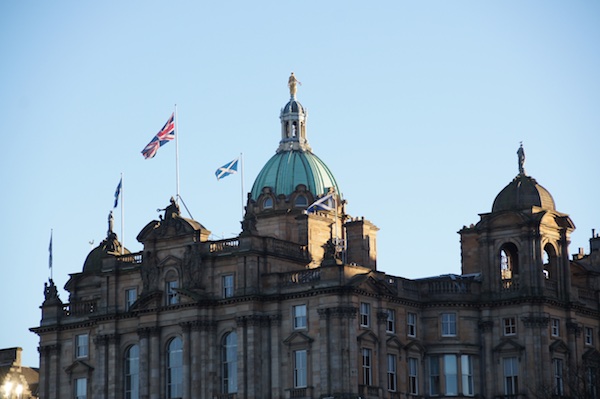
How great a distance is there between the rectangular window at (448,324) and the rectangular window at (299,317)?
42.2 feet

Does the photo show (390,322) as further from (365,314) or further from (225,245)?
(225,245)

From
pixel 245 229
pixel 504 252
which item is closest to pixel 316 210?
pixel 245 229

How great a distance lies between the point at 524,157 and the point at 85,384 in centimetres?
4191

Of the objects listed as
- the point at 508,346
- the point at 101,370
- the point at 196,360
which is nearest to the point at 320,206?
the point at 196,360

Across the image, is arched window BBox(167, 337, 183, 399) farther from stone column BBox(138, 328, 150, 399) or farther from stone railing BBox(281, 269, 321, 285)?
stone railing BBox(281, 269, 321, 285)

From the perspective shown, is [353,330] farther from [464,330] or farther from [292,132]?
[292,132]

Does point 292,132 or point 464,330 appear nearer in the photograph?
point 464,330

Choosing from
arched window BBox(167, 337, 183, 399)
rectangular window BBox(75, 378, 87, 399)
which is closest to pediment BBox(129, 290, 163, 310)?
arched window BBox(167, 337, 183, 399)

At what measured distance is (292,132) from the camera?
167250 mm

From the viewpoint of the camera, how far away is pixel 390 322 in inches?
5723

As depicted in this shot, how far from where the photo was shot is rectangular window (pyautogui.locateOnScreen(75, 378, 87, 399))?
510ft

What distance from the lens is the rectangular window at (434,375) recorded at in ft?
481

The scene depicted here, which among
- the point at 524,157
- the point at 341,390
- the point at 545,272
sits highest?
the point at 524,157

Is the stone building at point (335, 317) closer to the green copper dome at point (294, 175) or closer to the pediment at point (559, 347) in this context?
the pediment at point (559, 347)
